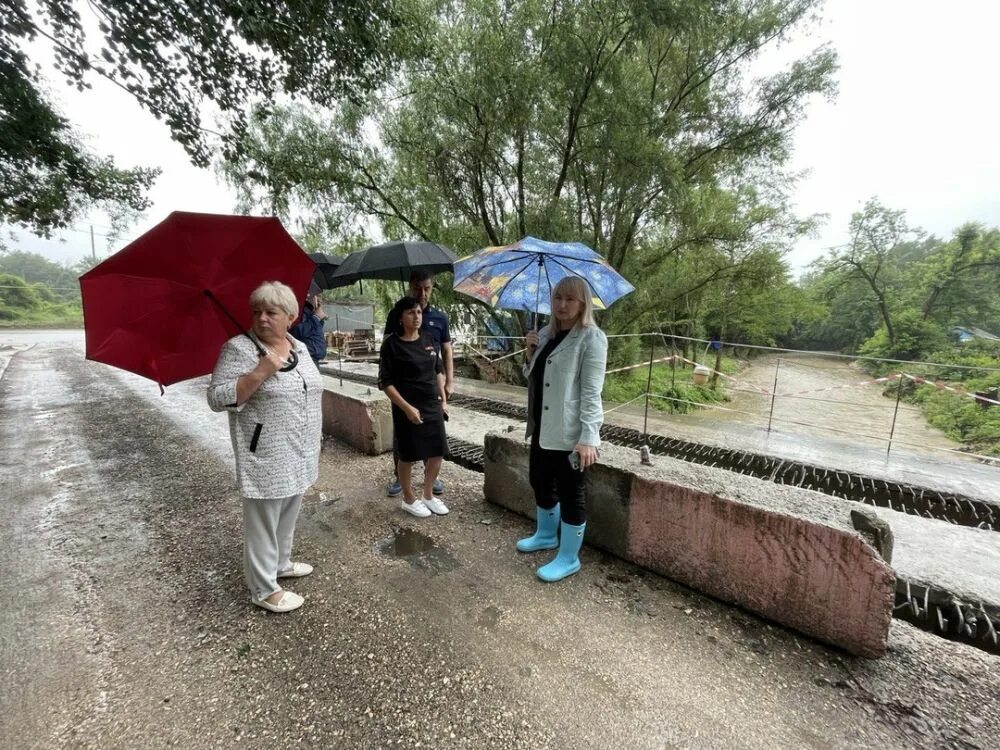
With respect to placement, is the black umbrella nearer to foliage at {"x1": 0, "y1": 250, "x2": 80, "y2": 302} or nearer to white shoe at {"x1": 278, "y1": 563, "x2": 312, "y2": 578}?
white shoe at {"x1": 278, "y1": 563, "x2": 312, "y2": 578}

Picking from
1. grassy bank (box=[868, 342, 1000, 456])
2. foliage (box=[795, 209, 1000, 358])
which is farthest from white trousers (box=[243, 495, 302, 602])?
foliage (box=[795, 209, 1000, 358])

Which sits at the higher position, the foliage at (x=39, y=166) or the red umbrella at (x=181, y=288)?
the foliage at (x=39, y=166)

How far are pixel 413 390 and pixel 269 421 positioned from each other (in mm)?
1173

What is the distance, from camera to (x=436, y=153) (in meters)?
9.25

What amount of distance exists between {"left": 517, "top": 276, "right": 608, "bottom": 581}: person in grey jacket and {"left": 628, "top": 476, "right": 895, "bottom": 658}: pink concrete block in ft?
1.40

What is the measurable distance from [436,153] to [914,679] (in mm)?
10141

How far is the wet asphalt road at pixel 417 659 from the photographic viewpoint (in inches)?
62.4

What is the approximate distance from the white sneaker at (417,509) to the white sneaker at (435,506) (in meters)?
0.03

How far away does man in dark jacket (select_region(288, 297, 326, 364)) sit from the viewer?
3910 mm

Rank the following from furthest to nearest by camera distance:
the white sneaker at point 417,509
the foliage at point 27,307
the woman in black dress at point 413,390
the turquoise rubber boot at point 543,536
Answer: the foliage at point 27,307 → the white sneaker at point 417,509 → the woman in black dress at point 413,390 → the turquoise rubber boot at point 543,536

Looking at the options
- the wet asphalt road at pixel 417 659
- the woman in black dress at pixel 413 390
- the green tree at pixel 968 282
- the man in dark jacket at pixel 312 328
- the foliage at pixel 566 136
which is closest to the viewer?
the wet asphalt road at pixel 417 659

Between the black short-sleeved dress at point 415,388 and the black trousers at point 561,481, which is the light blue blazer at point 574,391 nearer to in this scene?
the black trousers at point 561,481

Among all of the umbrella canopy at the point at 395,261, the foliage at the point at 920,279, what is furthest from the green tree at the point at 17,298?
the foliage at the point at 920,279

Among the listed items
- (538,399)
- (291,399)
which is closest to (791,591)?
(538,399)
